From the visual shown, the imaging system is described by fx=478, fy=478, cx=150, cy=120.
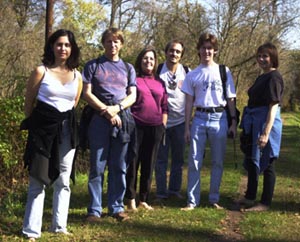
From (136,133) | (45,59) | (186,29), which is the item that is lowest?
(136,133)

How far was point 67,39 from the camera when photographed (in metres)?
4.70

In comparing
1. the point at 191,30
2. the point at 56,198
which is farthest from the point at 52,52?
the point at 191,30

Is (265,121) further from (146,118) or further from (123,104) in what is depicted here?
(123,104)

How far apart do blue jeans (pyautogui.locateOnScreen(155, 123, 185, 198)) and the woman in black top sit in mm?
917

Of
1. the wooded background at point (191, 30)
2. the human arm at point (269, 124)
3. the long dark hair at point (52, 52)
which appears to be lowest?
the human arm at point (269, 124)

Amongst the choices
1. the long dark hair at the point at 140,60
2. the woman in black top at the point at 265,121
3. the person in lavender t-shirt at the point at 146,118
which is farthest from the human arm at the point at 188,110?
the woman in black top at the point at 265,121

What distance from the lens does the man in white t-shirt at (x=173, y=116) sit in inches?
255

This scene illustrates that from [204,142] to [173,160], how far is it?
2.95ft

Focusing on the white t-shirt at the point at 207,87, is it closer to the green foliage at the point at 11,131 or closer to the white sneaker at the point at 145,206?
the white sneaker at the point at 145,206

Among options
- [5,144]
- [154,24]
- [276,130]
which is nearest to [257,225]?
[276,130]

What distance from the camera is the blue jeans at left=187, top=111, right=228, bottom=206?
6.01 meters

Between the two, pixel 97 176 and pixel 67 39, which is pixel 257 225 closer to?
pixel 97 176

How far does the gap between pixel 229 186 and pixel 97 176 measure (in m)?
3.23

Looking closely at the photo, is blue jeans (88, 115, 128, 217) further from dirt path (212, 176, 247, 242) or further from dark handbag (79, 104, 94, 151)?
dirt path (212, 176, 247, 242)
